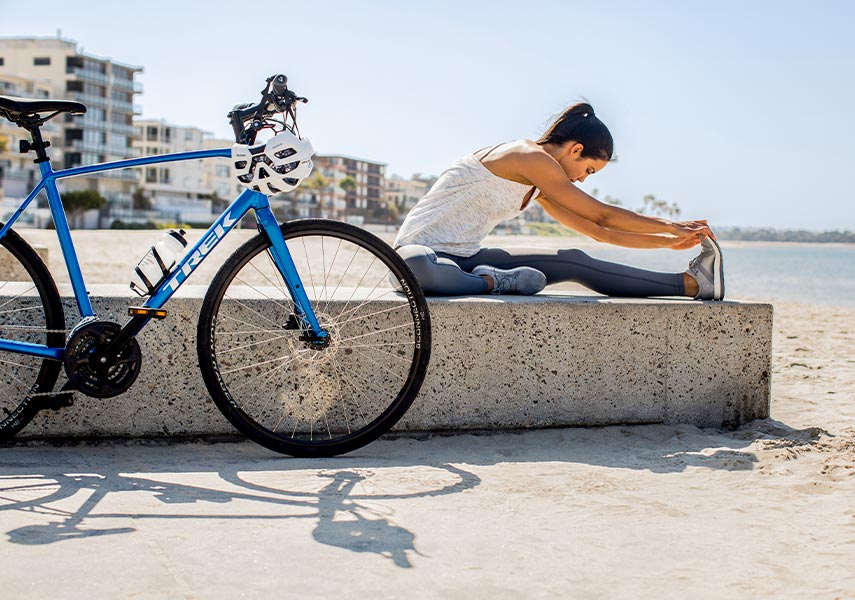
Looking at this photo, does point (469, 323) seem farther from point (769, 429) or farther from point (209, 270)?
point (209, 270)

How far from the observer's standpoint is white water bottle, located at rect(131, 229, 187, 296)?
3.78 metres

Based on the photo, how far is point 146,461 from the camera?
383 cm

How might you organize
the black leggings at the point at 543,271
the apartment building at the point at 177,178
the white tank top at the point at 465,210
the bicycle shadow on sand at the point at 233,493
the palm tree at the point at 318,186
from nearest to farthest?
the bicycle shadow on sand at the point at 233,493 → the black leggings at the point at 543,271 → the white tank top at the point at 465,210 → the apartment building at the point at 177,178 → the palm tree at the point at 318,186

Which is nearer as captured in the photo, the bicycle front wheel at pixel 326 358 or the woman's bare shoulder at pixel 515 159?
the bicycle front wheel at pixel 326 358

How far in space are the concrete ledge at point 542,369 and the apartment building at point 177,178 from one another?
102898mm

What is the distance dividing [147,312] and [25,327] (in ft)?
2.18

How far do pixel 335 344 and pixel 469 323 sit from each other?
2.24 ft

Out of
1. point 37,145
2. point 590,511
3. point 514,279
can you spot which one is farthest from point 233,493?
point 514,279

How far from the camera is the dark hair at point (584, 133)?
481 cm

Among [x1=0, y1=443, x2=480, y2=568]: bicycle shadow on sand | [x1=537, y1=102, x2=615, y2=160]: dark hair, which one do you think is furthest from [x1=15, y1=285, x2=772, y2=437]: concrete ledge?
[x1=537, y1=102, x2=615, y2=160]: dark hair

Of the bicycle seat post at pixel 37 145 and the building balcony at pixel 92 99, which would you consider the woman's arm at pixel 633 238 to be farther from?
the building balcony at pixel 92 99

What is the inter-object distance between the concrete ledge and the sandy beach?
0.48 ft

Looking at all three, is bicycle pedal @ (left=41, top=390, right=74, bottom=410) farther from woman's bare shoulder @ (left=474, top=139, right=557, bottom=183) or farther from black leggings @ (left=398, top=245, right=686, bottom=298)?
woman's bare shoulder @ (left=474, top=139, right=557, bottom=183)

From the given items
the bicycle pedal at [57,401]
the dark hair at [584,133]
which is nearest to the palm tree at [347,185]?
the dark hair at [584,133]
